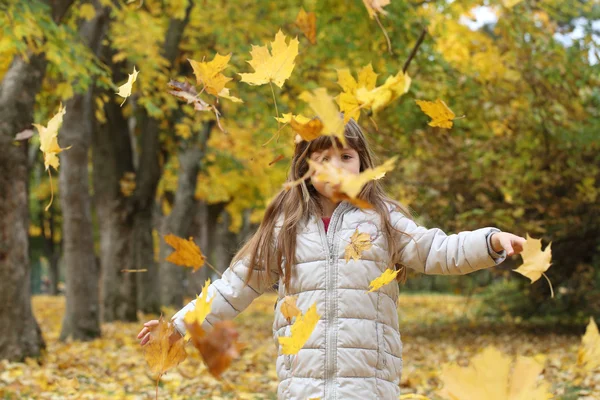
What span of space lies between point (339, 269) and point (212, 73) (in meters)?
0.82

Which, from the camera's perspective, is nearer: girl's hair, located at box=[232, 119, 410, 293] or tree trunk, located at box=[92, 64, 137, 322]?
girl's hair, located at box=[232, 119, 410, 293]

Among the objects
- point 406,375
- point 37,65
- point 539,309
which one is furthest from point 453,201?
point 37,65

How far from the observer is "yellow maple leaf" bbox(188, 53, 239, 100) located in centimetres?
258

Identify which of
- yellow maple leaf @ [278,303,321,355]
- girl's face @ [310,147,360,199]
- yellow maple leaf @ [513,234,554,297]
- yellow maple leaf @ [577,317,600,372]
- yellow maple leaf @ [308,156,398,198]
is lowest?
yellow maple leaf @ [577,317,600,372]

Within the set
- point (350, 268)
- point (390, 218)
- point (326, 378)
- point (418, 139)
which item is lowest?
point (326, 378)

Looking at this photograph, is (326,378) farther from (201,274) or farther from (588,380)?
(201,274)

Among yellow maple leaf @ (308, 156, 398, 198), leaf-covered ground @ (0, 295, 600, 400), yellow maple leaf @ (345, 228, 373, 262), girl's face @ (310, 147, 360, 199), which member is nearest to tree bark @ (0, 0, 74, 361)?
leaf-covered ground @ (0, 295, 600, 400)

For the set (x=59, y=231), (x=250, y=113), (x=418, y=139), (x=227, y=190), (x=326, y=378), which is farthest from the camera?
(x=59, y=231)

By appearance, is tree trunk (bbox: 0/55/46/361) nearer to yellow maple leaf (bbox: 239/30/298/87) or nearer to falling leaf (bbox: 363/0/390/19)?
yellow maple leaf (bbox: 239/30/298/87)

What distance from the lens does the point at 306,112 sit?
1064 centimetres

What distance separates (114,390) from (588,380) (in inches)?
147

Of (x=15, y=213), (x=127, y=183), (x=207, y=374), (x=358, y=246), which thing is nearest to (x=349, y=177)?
(x=358, y=246)

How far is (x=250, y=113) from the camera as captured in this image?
12.0 metres

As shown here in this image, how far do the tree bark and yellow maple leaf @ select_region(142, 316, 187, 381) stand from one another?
4.58 metres
